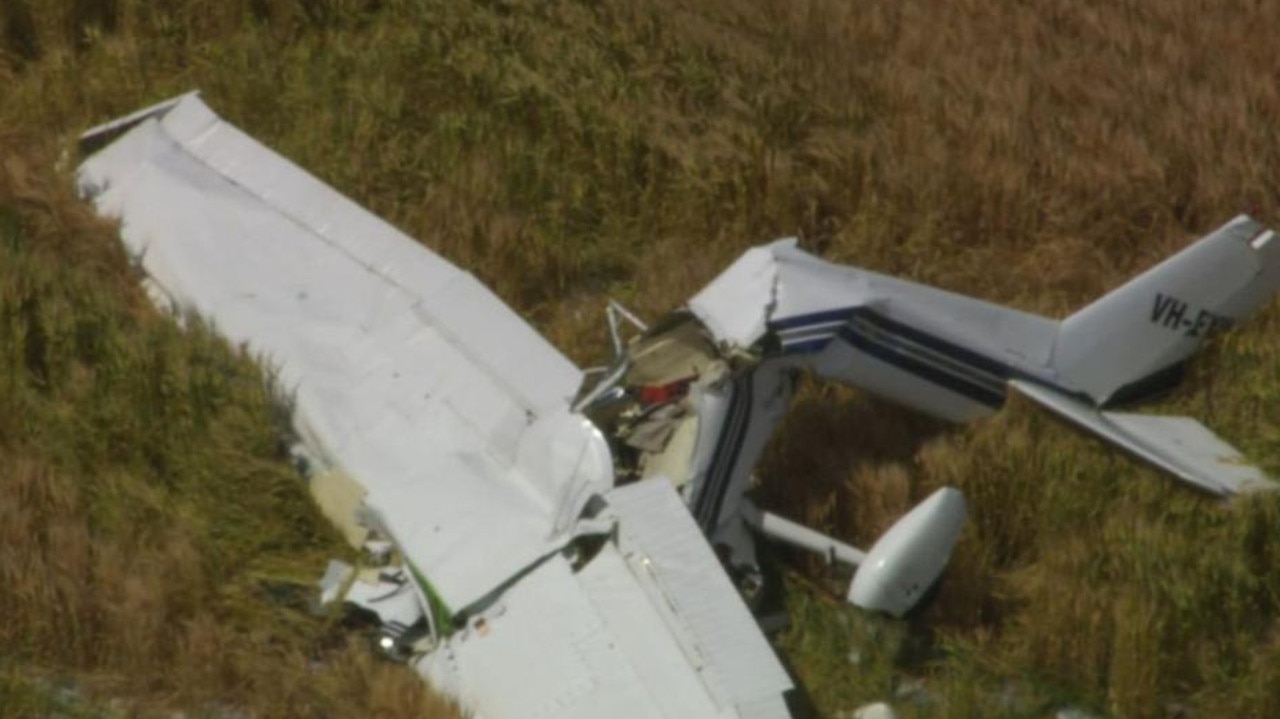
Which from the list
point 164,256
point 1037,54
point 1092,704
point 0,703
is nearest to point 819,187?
point 1037,54

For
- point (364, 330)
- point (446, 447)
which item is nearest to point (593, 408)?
point (446, 447)

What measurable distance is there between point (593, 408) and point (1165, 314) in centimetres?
243

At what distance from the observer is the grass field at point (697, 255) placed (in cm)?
753

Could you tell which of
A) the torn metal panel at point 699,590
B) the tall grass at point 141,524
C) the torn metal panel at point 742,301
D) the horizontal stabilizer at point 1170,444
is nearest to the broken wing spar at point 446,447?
the torn metal panel at point 699,590

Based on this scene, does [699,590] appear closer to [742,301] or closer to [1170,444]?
[742,301]

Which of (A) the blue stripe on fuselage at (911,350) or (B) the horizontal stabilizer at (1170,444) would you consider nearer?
(A) the blue stripe on fuselage at (911,350)

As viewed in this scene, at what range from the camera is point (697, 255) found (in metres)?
10.1

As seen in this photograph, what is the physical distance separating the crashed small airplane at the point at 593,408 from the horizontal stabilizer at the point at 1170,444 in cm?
1

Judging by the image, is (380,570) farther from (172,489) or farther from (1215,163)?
(1215,163)

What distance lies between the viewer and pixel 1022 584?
7.98 metres

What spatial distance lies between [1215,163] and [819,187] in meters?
1.91

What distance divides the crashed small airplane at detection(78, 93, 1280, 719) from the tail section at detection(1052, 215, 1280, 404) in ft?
0.04

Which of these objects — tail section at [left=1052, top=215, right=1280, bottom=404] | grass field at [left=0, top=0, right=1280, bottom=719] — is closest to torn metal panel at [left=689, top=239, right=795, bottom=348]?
grass field at [left=0, top=0, right=1280, bottom=719]

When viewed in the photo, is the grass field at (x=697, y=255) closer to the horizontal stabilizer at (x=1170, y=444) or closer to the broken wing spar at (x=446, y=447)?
the horizontal stabilizer at (x=1170, y=444)
